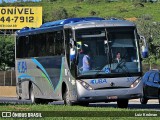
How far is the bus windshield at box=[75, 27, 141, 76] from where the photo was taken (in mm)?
21817

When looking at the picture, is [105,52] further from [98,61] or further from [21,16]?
[21,16]

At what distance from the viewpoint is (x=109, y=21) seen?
75.1 feet

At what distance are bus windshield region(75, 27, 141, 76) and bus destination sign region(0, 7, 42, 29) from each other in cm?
4884

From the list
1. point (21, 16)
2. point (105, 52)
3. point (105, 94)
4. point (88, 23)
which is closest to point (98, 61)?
point (105, 52)

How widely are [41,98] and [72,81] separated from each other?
4672 mm

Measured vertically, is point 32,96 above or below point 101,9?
below

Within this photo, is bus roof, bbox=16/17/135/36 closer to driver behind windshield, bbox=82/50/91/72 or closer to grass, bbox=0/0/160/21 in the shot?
driver behind windshield, bbox=82/50/91/72

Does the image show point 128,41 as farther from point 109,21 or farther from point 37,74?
point 37,74

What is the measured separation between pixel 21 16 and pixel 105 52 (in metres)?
49.8

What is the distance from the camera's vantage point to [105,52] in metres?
21.9

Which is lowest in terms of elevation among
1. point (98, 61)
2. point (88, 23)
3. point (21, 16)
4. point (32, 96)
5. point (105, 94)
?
point (32, 96)

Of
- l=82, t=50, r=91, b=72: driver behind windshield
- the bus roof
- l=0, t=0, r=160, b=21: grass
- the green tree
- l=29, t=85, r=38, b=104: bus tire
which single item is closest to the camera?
l=82, t=50, r=91, b=72: driver behind windshield

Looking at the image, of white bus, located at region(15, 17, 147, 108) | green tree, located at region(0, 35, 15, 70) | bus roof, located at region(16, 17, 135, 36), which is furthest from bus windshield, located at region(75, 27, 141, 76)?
green tree, located at region(0, 35, 15, 70)

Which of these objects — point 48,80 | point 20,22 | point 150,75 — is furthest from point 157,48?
point 48,80
